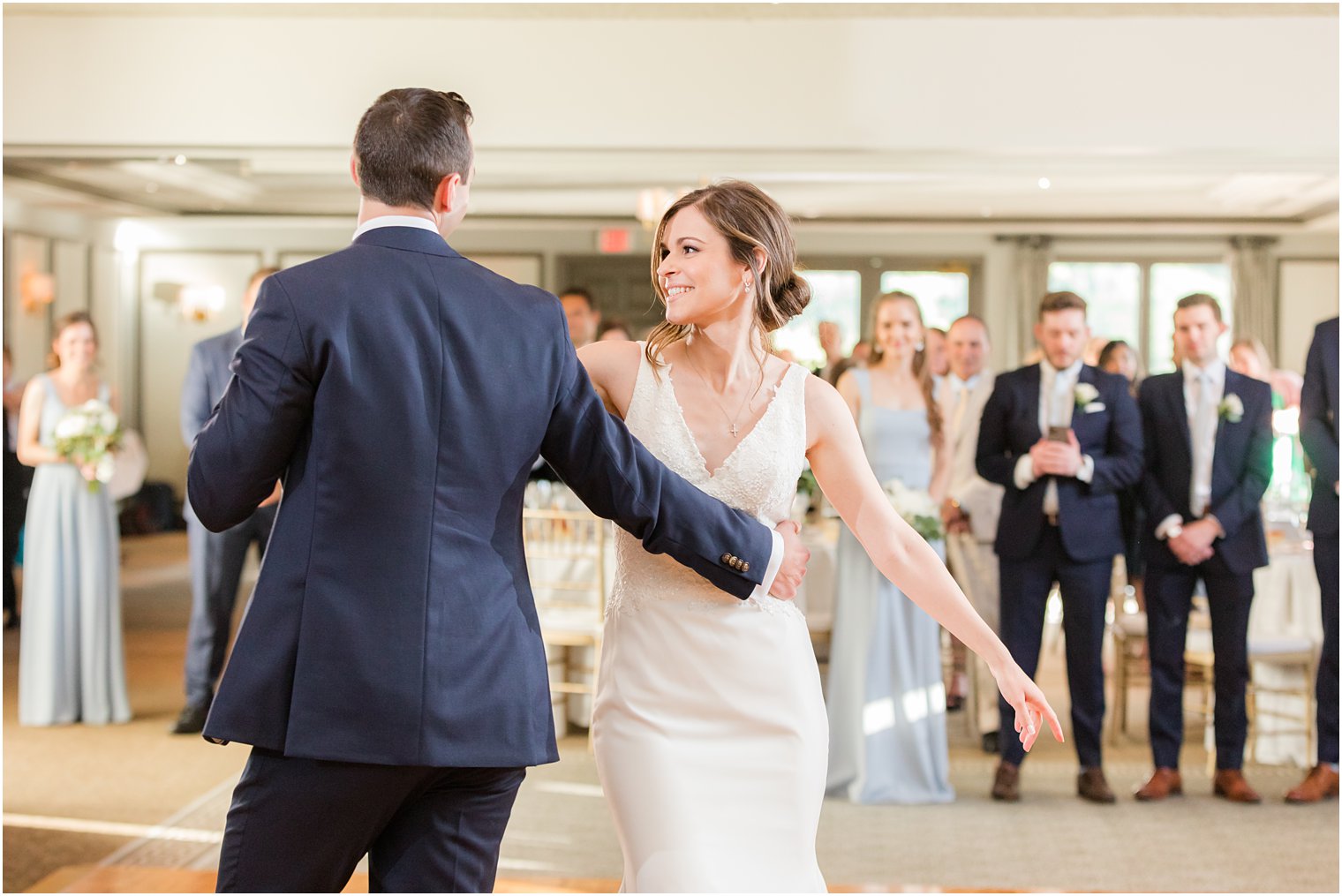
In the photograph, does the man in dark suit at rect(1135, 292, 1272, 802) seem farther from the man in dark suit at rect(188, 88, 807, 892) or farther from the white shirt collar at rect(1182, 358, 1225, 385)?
the man in dark suit at rect(188, 88, 807, 892)

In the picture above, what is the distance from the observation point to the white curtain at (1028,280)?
551 inches

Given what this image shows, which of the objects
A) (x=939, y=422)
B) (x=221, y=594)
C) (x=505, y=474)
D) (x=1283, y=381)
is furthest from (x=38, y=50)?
(x=1283, y=381)

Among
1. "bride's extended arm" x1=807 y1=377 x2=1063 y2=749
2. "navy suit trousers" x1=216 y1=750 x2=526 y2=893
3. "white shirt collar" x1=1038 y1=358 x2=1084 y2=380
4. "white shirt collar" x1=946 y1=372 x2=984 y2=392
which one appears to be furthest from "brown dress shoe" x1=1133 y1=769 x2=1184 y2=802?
"navy suit trousers" x1=216 y1=750 x2=526 y2=893

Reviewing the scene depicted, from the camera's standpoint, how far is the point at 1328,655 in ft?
15.3

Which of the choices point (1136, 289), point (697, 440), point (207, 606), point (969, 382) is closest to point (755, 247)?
point (697, 440)

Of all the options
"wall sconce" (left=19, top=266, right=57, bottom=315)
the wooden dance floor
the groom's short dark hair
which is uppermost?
"wall sconce" (left=19, top=266, right=57, bottom=315)

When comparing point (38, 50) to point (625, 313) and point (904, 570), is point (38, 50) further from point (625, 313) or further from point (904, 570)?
point (625, 313)

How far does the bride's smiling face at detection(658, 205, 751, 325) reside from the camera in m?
2.17

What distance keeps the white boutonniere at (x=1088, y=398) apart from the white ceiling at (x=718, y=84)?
1141 mm

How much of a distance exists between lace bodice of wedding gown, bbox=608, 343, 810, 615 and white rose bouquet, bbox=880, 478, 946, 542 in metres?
2.46

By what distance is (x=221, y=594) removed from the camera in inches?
211

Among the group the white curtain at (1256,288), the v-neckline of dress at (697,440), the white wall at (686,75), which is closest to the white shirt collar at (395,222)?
the v-neckline of dress at (697,440)

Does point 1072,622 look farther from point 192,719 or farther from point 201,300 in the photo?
point 201,300

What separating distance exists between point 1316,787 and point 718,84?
3.49 m
